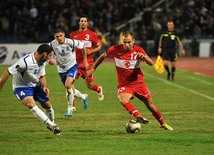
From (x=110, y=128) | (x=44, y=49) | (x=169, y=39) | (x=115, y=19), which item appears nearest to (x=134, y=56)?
(x=110, y=128)

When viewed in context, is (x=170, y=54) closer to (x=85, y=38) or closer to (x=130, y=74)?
(x=85, y=38)

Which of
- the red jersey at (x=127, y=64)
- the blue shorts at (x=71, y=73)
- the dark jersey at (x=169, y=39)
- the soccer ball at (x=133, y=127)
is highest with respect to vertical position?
the red jersey at (x=127, y=64)

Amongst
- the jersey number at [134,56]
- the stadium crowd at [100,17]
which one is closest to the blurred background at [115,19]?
the stadium crowd at [100,17]

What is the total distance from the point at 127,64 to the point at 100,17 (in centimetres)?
2838

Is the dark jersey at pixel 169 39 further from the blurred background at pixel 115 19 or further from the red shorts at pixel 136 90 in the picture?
the red shorts at pixel 136 90

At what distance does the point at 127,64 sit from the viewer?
46.5 feet

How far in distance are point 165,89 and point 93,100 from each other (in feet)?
13.8

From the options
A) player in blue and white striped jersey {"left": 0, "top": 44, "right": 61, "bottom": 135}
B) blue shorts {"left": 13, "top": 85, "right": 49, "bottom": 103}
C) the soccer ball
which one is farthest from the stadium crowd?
player in blue and white striped jersey {"left": 0, "top": 44, "right": 61, "bottom": 135}

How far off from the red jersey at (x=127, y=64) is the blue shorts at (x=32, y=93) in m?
1.66

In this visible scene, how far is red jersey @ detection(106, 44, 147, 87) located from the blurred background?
989 inches

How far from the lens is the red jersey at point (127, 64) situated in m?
14.1

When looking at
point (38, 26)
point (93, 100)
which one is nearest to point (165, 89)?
point (93, 100)

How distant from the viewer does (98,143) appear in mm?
12391

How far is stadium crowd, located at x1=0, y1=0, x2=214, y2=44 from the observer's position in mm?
40688
